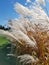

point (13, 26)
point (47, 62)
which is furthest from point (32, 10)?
point (47, 62)

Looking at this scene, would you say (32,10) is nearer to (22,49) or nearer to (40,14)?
(40,14)

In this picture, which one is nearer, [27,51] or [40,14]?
[40,14]

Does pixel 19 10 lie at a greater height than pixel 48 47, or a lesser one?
greater

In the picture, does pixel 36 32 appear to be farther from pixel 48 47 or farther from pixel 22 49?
pixel 22 49

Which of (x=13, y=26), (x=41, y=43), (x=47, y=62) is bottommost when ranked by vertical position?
(x=47, y=62)

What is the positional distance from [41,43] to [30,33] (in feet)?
1.51

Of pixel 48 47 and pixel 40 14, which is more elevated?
pixel 40 14

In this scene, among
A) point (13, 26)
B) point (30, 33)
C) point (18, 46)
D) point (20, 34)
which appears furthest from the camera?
point (18, 46)

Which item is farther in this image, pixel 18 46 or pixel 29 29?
pixel 18 46

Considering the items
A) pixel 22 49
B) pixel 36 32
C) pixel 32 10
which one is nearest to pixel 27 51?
pixel 22 49

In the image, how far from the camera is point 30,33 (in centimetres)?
360

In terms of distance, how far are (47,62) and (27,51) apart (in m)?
0.64

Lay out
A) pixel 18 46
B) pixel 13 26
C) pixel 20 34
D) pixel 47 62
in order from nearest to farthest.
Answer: pixel 20 34 → pixel 47 62 → pixel 13 26 → pixel 18 46

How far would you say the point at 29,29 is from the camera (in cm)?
348
